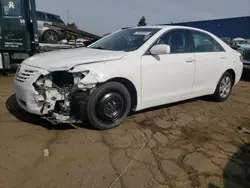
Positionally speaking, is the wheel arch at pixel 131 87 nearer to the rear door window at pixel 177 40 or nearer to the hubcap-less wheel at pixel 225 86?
the rear door window at pixel 177 40

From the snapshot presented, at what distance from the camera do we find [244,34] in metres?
18.0

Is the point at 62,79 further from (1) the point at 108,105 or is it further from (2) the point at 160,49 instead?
(2) the point at 160,49

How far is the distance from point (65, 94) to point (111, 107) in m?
0.70

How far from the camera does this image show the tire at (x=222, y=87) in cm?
535

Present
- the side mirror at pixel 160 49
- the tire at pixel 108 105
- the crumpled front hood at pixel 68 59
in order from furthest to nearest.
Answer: the side mirror at pixel 160 49, the tire at pixel 108 105, the crumpled front hood at pixel 68 59

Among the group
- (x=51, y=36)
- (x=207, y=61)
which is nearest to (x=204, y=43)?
(x=207, y=61)

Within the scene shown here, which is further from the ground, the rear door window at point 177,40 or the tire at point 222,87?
the rear door window at point 177,40

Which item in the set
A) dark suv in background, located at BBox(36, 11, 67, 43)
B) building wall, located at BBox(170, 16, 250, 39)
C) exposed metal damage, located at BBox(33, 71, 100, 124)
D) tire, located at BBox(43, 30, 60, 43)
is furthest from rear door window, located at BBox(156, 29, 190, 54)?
building wall, located at BBox(170, 16, 250, 39)

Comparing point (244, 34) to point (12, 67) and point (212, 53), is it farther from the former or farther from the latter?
point (12, 67)

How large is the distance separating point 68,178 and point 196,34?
367cm

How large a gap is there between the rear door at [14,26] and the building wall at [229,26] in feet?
51.3

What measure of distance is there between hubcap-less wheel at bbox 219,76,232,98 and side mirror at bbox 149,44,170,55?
7.12ft

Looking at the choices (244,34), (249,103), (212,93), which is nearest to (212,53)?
(212,93)

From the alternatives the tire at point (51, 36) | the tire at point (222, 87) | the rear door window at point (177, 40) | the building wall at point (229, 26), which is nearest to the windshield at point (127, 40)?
the rear door window at point (177, 40)
